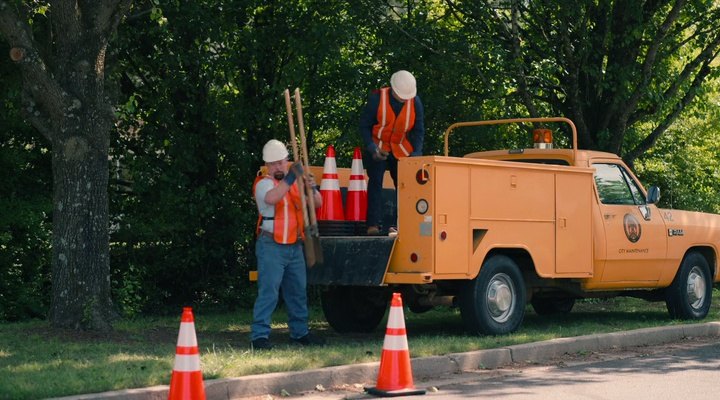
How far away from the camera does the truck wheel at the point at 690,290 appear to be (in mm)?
13766

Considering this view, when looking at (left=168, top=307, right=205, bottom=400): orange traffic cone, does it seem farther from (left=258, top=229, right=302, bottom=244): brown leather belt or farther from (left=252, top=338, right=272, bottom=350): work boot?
(left=258, top=229, right=302, bottom=244): brown leather belt

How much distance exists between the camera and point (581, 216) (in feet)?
40.3

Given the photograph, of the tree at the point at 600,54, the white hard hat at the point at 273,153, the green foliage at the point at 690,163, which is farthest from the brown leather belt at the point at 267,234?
the green foliage at the point at 690,163

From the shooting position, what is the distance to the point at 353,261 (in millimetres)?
11078

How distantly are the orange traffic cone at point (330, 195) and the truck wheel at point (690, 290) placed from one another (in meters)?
4.36

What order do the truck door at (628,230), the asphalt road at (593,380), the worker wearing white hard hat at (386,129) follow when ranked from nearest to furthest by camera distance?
the asphalt road at (593,380)
the worker wearing white hard hat at (386,129)
the truck door at (628,230)

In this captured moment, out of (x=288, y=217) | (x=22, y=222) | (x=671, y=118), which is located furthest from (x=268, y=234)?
(x=671, y=118)

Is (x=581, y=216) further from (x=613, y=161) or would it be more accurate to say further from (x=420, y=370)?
(x=420, y=370)

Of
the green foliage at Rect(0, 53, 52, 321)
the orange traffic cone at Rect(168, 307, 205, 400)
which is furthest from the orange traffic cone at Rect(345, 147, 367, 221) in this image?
the green foliage at Rect(0, 53, 52, 321)

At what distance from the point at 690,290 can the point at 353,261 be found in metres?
4.90

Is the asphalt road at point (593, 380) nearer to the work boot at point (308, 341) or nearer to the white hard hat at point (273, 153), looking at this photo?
the work boot at point (308, 341)

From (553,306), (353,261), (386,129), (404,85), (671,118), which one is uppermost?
(671,118)

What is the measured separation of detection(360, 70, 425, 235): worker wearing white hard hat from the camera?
11.6 m

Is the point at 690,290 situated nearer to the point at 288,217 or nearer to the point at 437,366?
the point at 437,366
